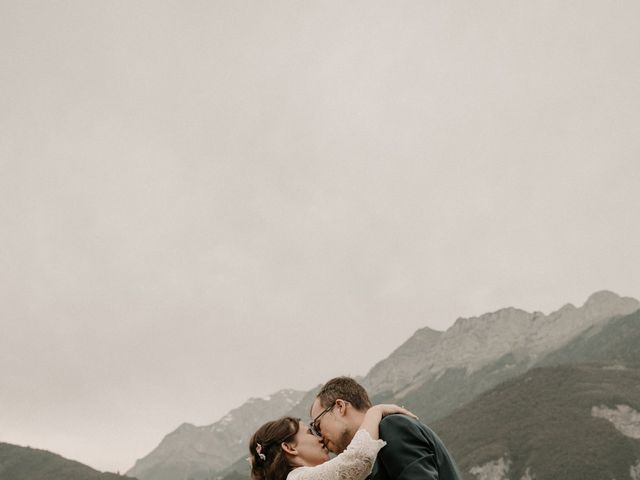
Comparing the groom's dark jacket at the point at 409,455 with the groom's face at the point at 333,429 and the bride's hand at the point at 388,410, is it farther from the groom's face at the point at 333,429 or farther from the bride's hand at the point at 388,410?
the groom's face at the point at 333,429

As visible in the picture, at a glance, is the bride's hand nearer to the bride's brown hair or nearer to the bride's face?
the bride's face

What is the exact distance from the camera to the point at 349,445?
471cm

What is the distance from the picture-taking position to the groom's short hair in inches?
202

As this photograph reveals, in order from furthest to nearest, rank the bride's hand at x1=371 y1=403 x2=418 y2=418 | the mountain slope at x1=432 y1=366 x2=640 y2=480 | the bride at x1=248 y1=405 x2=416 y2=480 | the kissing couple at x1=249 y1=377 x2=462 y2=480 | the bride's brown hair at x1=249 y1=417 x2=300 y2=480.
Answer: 1. the mountain slope at x1=432 y1=366 x2=640 y2=480
2. the bride's brown hair at x1=249 y1=417 x2=300 y2=480
3. the bride's hand at x1=371 y1=403 x2=418 y2=418
4. the bride at x1=248 y1=405 x2=416 y2=480
5. the kissing couple at x1=249 y1=377 x2=462 y2=480

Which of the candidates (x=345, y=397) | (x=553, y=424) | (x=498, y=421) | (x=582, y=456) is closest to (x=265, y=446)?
(x=345, y=397)

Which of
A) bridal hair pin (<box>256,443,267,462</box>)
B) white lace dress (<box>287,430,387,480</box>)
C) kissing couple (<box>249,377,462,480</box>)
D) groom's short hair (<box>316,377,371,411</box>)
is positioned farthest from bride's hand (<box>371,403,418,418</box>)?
bridal hair pin (<box>256,443,267,462</box>)

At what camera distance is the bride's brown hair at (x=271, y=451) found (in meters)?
5.12

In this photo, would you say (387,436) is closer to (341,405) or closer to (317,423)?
(341,405)

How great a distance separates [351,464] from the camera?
4.61 m

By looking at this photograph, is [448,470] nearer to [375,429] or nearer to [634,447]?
[375,429]

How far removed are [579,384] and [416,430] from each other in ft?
717

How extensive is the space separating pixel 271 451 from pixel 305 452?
13.0 inches

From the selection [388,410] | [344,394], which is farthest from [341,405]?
[388,410]

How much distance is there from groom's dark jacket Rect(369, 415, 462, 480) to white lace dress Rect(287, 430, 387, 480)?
0.09 metres
